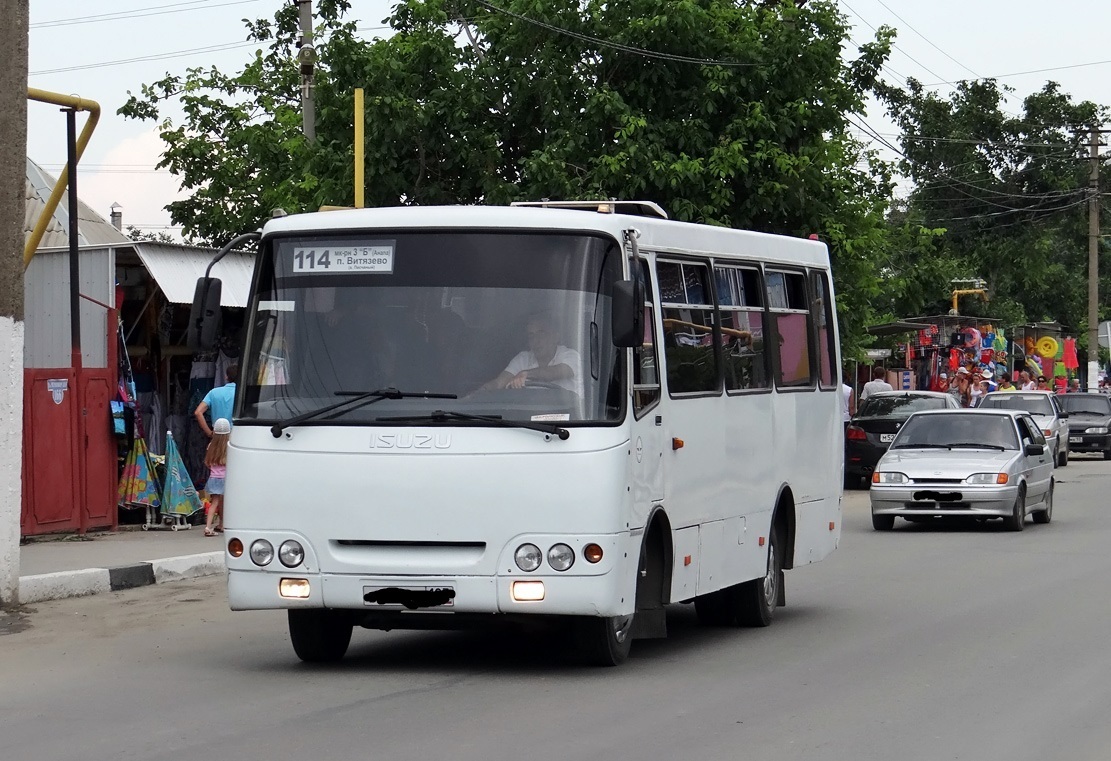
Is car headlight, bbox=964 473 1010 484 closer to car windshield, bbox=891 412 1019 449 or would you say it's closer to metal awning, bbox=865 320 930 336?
car windshield, bbox=891 412 1019 449

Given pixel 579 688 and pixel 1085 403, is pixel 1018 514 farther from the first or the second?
pixel 1085 403

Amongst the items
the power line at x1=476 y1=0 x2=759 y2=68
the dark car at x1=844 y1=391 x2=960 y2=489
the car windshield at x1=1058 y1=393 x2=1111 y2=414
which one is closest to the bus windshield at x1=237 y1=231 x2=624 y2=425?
the power line at x1=476 y1=0 x2=759 y2=68

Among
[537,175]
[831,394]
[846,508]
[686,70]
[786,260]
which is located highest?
[686,70]

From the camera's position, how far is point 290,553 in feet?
30.5

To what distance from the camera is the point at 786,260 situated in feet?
41.8

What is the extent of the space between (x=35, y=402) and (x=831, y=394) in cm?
798

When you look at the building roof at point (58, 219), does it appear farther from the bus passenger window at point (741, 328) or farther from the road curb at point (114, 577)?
the bus passenger window at point (741, 328)

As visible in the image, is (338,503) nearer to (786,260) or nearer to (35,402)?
(786,260)

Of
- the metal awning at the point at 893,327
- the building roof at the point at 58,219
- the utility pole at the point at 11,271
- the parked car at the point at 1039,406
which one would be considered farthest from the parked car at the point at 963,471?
the metal awning at the point at 893,327

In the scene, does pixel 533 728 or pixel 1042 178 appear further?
pixel 1042 178

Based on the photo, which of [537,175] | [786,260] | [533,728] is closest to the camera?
[533,728]

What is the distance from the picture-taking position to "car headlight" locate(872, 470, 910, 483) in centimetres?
2109

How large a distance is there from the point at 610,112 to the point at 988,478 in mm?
7758

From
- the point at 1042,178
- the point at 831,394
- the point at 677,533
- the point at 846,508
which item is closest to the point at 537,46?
the point at 846,508
